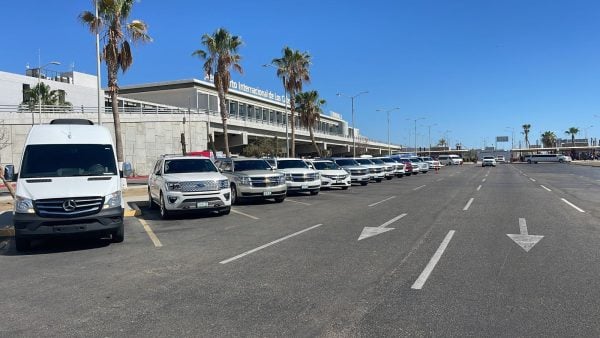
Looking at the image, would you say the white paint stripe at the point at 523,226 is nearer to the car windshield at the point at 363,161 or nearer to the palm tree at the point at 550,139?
the car windshield at the point at 363,161

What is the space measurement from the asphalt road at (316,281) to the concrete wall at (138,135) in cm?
3492

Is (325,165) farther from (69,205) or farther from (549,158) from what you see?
(549,158)

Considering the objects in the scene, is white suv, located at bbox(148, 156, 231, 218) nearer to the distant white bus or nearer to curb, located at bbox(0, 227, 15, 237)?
curb, located at bbox(0, 227, 15, 237)

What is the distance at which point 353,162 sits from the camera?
1212 inches

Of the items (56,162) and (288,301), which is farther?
(56,162)

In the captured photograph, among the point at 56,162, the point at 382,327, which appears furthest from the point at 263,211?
the point at 382,327

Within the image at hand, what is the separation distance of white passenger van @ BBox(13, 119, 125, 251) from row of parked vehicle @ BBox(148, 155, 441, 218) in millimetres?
3182

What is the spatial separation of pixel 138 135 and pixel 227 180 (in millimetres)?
35322

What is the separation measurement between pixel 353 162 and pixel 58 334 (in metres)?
26.7

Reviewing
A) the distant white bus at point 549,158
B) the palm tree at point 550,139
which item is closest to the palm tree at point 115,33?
the distant white bus at point 549,158

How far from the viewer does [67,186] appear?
9.23 m

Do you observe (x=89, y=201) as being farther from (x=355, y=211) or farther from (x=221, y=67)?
(x=221, y=67)

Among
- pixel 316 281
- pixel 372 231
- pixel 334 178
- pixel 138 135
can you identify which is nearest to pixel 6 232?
pixel 372 231

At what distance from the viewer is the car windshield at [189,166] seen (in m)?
14.9
